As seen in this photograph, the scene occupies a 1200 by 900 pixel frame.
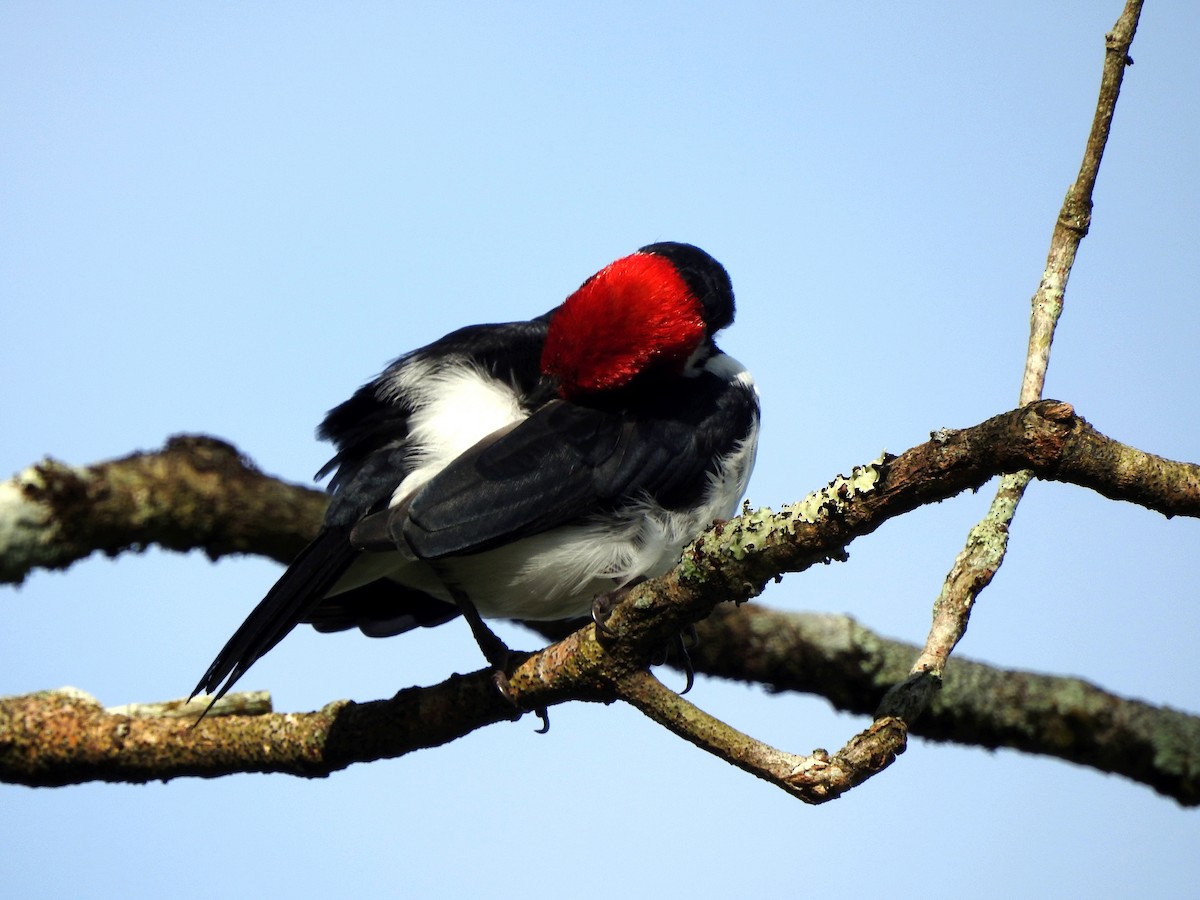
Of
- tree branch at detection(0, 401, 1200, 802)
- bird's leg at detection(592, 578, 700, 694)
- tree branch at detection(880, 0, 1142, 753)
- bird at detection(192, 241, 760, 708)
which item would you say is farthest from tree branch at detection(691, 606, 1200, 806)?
tree branch at detection(880, 0, 1142, 753)

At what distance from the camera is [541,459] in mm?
3410

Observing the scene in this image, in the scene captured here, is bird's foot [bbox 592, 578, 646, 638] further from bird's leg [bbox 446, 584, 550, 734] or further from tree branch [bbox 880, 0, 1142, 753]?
tree branch [bbox 880, 0, 1142, 753]

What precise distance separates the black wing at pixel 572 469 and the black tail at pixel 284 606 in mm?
176

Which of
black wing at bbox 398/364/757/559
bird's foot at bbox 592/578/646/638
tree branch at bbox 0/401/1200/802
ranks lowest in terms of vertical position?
tree branch at bbox 0/401/1200/802

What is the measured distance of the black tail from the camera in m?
3.23

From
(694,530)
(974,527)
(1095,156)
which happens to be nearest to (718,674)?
(694,530)

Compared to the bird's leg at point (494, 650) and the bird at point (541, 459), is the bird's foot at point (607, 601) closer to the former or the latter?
the bird at point (541, 459)

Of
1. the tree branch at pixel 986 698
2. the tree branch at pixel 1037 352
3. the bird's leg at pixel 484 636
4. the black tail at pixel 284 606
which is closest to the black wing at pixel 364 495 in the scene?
the black tail at pixel 284 606

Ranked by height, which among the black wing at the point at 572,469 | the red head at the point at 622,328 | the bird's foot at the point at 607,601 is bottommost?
the bird's foot at the point at 607,601

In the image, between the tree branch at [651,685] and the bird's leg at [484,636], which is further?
the bird's leg at [484,636]

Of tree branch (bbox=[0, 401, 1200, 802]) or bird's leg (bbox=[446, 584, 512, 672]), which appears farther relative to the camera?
bird's leg (bbox=[446, 584, 512, 672])

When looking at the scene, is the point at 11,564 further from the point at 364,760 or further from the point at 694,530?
the point at 694,530

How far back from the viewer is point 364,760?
3285 millimetres

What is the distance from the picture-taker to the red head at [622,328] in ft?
10.9
